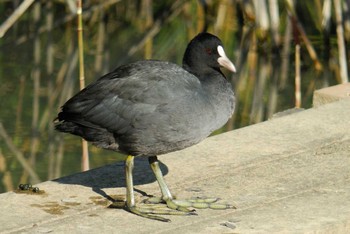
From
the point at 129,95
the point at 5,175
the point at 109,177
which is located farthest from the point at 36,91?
the point at 129,95

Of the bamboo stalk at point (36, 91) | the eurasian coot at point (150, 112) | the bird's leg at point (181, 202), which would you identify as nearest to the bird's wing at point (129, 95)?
the eurasian coot at point (150, 112)

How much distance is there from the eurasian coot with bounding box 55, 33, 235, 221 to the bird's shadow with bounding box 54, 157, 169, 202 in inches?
10.4

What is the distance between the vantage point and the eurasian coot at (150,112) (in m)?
5.34

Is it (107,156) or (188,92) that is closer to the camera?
(188,92)

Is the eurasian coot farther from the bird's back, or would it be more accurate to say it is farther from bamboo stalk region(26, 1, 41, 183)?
bamboo stalk region(26, 1, 41, 183)

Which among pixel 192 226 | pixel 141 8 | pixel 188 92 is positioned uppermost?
pixel 141 8

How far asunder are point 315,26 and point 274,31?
1.38 meters

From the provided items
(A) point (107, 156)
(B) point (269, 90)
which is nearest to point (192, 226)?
(A) point (107, 156)

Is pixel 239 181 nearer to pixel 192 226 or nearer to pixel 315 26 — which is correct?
pixel 192 226

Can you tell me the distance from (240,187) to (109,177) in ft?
2.48

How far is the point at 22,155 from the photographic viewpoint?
8047 millimetres

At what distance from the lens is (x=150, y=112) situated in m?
5.35

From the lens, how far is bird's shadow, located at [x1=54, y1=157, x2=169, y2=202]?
571cm

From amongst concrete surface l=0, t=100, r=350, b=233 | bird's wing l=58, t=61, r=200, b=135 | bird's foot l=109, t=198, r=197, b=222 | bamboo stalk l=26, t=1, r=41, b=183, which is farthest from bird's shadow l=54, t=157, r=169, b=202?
bamboo stalk l=26, t=1, r=41, b=183
